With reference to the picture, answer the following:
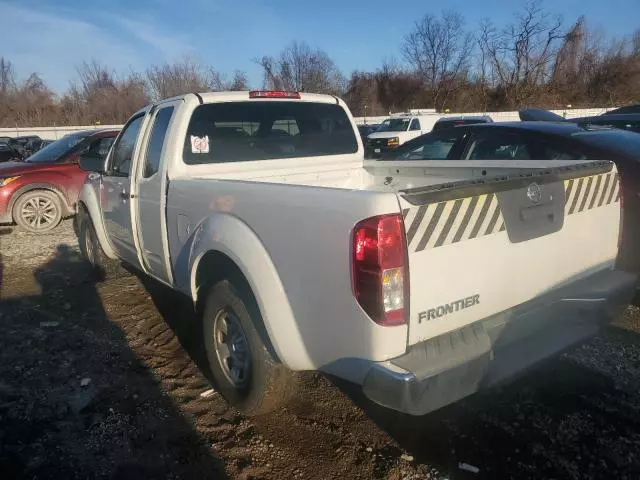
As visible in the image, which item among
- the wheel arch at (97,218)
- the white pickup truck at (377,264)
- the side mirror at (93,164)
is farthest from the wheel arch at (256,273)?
the wheel arch at (97,218)

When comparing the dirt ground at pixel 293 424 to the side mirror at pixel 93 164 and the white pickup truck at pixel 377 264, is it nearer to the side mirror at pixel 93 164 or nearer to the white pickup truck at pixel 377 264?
the white pickup truck at pixel 377 264

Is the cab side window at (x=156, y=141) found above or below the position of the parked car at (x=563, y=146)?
above

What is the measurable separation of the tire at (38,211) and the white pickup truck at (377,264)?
6.00 metres

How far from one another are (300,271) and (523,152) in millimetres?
3456

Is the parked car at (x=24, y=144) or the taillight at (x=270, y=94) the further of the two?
the parked car at (x=24, y=144)

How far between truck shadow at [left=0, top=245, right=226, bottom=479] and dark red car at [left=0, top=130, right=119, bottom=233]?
4.44m

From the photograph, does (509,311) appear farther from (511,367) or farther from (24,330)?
(24,330)

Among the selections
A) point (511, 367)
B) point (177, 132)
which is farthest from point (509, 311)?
point (177, 132)

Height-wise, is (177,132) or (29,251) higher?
(177,132)

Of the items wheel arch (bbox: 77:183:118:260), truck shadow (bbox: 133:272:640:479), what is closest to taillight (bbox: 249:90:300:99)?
wheel arch (bbox: 77:183:118:260)

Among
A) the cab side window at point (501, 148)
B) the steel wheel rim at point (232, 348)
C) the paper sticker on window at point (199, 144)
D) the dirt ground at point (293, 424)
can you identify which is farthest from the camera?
the cab side window at point (501, 148)

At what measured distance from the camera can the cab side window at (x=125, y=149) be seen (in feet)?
14.8

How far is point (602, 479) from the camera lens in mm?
2398

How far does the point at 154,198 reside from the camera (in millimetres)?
3857
